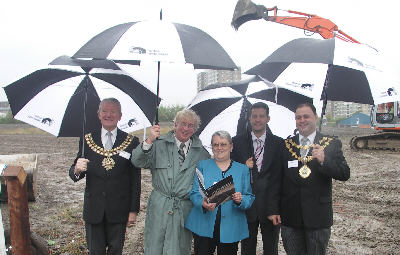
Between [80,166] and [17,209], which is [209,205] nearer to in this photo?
[80,166]

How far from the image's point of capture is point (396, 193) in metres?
8.73

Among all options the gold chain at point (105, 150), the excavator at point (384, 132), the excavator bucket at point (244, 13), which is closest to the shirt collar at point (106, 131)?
the gold chain at point (105, 150)

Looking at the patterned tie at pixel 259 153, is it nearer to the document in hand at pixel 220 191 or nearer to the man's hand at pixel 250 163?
the man's hand at pixel 250 163

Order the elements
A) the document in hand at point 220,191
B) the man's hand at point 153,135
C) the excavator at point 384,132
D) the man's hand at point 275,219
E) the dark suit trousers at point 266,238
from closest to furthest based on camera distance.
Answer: the document in hand at point 220,191 < the man's hand at point 153,135 < the man's hand at point 275,219 < the dark suit trousers at point 266,238 < the excavator at point 384,132

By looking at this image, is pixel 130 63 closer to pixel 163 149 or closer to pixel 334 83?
pixel 163 149

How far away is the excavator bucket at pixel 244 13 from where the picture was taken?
35.5 feet

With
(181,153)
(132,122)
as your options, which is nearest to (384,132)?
(132,122)

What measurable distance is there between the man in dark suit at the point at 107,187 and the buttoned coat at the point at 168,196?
24 cm

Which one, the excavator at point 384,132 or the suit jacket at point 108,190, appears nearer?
the suit jacket at point 108,190

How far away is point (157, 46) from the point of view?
3012mm

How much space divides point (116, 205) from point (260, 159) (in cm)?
149

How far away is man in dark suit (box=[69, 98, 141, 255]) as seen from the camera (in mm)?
3279

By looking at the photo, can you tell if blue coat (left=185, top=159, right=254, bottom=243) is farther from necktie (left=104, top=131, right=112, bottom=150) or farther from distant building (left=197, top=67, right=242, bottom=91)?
distant building (left=197, top=67, right=242, bottom=91)

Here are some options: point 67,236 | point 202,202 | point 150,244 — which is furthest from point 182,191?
point 67,236
